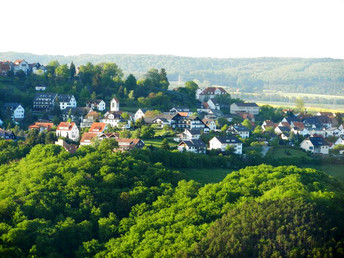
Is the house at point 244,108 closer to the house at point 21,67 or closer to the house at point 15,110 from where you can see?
the house at point 21,67

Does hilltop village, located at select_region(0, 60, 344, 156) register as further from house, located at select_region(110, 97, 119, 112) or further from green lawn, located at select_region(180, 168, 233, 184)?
green lawn, located at select_region(180, 168, 233, 184)

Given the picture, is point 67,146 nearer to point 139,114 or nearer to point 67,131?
point 67,131

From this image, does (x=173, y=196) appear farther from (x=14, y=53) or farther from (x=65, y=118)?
(x=14, y=53)

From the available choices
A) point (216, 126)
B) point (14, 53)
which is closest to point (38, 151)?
point (216, 126)

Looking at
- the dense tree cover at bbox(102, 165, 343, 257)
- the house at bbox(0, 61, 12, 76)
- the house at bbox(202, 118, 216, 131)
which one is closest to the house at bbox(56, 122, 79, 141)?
the house at bbox(202, 118, 216, 131)

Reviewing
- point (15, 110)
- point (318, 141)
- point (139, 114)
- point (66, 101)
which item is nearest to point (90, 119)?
point (139, 114)
